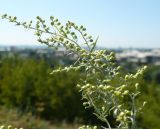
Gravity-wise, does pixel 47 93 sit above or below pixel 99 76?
above

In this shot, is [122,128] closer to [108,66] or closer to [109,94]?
[109,94]

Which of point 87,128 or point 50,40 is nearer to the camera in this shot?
point 87,128

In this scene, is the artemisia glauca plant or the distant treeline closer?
the artemisia glauca plant

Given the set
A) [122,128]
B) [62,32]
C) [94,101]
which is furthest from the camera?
[62,32]

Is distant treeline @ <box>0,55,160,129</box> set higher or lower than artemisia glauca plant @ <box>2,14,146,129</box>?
higher

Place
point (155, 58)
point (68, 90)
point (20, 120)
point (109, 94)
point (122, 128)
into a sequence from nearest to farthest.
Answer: point (122, 128) < point (109, 94) < point (20, 120) < point (68, 90) < point (155, 58)

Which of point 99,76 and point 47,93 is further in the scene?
point 47,93

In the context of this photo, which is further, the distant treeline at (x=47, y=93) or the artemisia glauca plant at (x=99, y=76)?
the distant treeline at (x=47, y=93)

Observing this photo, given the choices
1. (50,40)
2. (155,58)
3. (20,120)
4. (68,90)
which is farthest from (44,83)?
(155,58)

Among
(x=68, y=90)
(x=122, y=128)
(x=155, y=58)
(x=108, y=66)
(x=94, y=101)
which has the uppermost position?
(x=155, y=58)

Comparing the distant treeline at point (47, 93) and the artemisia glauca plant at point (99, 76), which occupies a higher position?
the distant treeline at point (47, 93)

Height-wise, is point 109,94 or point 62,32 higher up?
point 62,32
